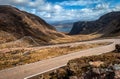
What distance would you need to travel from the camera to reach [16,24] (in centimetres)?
16412

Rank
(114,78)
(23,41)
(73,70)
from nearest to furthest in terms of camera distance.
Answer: (114,78)
(73,70)
(23,41)

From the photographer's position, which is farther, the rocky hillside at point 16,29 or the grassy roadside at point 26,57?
the rocky hillside at point 16,29

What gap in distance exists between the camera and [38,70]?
85.1 feet

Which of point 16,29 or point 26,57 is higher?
point 26,57

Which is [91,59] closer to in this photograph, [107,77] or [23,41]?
[107,77]

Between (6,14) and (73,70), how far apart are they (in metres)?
162

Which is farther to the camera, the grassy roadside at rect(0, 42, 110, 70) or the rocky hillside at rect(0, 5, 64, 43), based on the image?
the rocky hillside at rect(0, 5, 64, 43)

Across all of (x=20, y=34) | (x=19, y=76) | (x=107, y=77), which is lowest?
(x=20, y=34)

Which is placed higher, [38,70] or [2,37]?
[38,70]

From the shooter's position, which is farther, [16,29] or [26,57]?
[16,29]

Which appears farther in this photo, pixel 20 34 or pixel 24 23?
pixel 24 23

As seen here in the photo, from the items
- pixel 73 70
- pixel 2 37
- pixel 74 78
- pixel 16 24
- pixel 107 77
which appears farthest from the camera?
pixel 16 24

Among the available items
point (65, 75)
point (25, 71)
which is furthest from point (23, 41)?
point (65, 75)

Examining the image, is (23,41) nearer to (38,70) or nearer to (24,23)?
(38,70)
